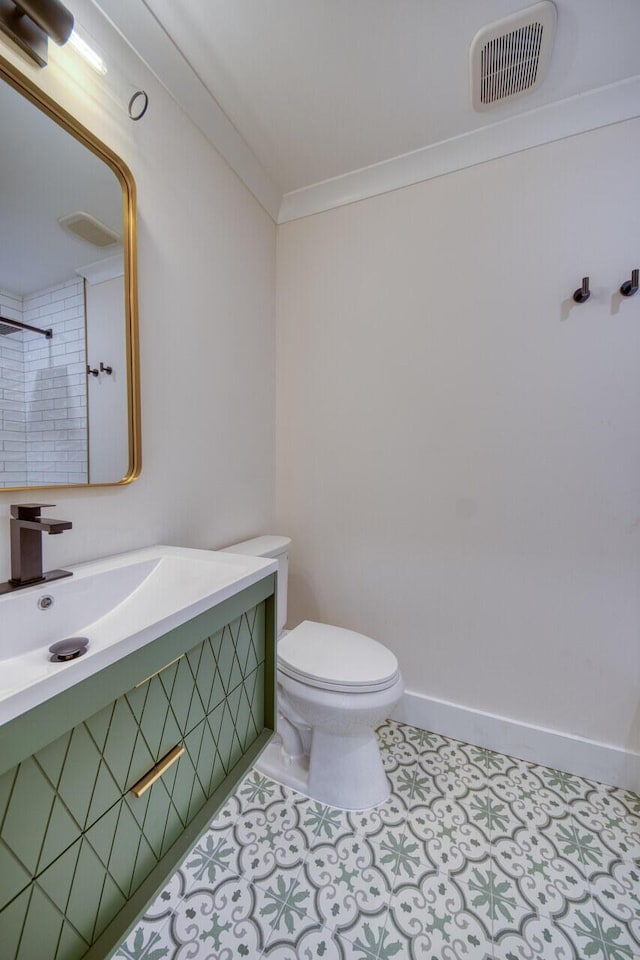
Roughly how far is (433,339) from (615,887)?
177 centimetres

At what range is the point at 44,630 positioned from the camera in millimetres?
730

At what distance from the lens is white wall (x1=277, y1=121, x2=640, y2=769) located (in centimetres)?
129

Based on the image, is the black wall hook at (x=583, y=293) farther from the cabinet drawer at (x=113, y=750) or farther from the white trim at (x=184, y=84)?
the cabinet drawer at (x=113, y=750)

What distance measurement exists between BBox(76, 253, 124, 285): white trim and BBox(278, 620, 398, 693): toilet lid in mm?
1237

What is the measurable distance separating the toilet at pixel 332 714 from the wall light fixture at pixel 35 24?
1310mm

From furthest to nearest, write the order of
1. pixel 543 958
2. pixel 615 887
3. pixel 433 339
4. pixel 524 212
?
1. pixel 433 339
2. pixel 524 212
3. pixel 615 887
4. pixel 543 958

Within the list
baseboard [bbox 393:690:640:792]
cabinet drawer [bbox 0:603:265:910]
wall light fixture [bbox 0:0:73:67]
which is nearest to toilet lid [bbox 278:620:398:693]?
cabinet drawer [bbox 0:603:265:910]

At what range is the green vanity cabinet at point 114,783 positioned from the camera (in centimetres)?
Result: 45

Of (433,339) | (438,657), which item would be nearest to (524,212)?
(433,339)

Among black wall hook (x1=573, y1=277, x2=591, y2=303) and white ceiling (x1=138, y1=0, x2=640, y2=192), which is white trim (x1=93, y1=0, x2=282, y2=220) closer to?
white ceiling (x1=138, y1=0, x2=640, y2=192)

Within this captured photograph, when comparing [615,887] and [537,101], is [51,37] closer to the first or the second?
[537,101]

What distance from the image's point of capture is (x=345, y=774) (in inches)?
49.0

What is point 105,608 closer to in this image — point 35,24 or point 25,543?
point 25,543

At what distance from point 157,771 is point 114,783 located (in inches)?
3.3
